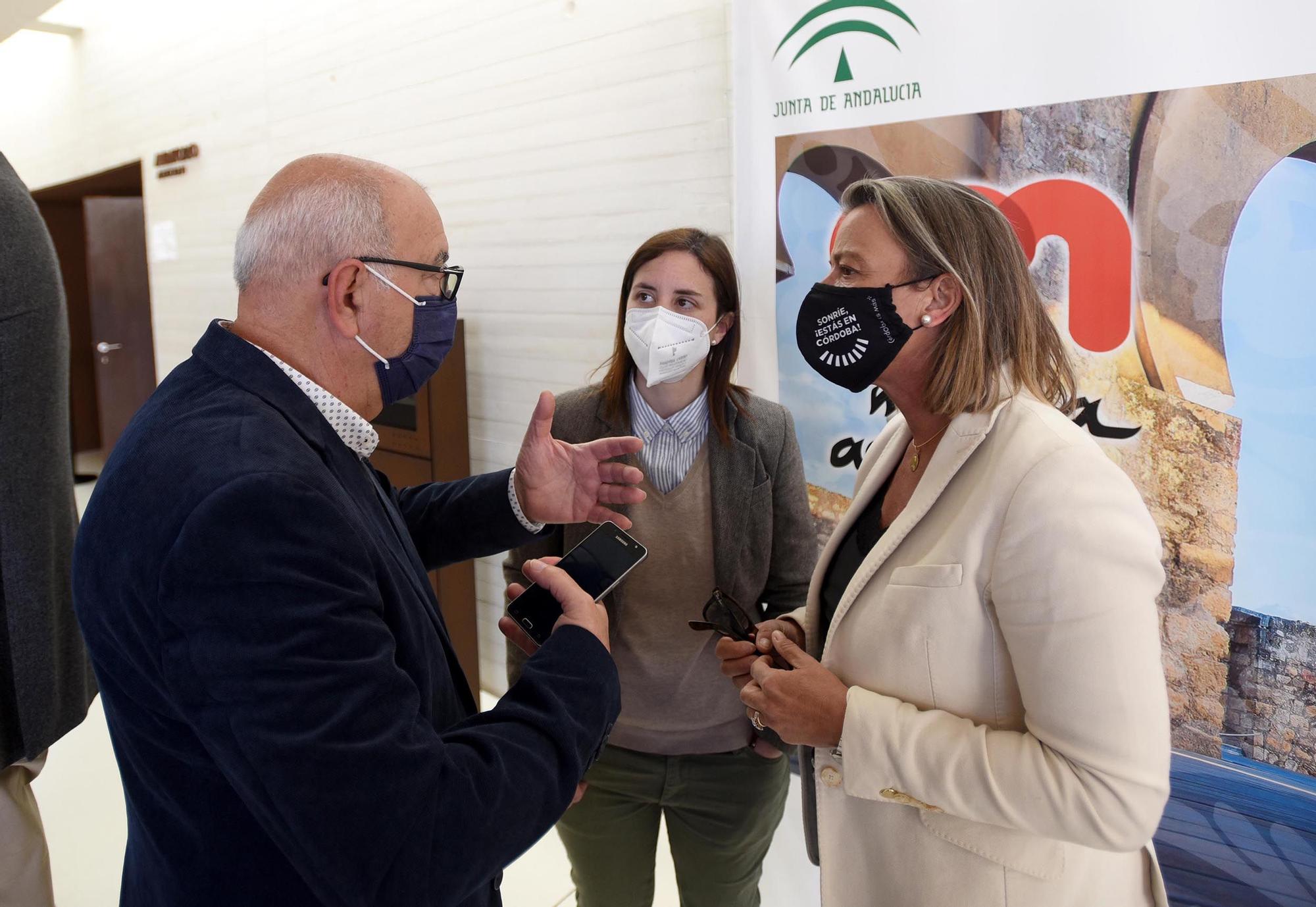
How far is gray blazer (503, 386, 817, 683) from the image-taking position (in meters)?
1.89

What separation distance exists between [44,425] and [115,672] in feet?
2.38

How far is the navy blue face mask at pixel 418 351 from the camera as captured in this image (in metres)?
1.22

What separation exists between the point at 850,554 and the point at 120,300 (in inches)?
274

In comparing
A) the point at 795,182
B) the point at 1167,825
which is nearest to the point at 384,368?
the point at 795,182

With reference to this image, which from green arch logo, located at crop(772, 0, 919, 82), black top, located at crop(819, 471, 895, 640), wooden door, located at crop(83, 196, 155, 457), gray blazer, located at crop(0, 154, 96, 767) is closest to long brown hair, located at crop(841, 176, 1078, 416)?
black top, located at crop(819, 471, 895, 640)

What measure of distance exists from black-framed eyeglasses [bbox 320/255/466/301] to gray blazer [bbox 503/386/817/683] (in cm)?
68

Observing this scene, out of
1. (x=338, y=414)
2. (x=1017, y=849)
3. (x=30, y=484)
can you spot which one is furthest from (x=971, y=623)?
(x=30, y=484)

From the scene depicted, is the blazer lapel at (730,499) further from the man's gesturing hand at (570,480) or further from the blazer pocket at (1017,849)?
the blazer pocket at (1017,849)

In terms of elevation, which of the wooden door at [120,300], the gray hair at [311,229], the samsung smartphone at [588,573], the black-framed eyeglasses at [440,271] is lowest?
the samsung smartphone at [588,573]

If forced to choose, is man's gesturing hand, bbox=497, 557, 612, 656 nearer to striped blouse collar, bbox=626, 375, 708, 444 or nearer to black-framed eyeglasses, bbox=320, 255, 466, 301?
black-framed eyeglasses, bbox=320, 255, 466, 301

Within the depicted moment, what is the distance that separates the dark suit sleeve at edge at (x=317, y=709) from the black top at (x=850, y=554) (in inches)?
27.7

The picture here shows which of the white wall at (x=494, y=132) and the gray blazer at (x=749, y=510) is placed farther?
the white wall at (x=494, y=132)

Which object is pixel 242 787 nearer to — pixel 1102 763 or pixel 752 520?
pixel 1102 763

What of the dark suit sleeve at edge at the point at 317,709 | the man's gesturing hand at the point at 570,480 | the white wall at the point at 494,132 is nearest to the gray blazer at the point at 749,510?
the man's gesturing hand at the point at 570,480
